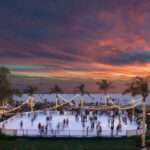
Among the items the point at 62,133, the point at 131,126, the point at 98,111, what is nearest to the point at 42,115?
the point at 98,111

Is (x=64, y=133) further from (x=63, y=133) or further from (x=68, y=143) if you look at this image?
(x=68, y=143)

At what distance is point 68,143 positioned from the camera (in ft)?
145

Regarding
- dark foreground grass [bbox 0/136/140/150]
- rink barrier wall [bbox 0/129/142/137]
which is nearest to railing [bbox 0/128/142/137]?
rink barrier wall [bbox 0/129/142/137]

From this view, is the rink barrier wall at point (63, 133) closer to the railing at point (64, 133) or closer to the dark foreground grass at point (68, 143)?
the railing at point (64, 133)

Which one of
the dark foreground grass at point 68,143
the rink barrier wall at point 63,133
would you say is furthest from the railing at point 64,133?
the dark foreground grass at point 68,143

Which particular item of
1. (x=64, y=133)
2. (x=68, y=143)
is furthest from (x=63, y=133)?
(x=68, y=143)

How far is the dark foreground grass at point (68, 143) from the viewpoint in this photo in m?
41.3

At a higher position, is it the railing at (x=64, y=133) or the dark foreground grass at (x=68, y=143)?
the railing at (x=64, y=133)

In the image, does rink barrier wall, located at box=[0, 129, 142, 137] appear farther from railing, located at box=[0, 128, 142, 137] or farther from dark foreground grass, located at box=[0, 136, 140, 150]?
dark foreground grass, located at box=[0, 136, 140, 150]

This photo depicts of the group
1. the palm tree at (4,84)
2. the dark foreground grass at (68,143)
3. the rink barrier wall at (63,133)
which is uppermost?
the palm tree at (4,84)

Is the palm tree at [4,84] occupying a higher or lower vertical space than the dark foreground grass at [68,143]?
higher

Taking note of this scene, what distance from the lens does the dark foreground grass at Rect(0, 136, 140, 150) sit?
4128cm

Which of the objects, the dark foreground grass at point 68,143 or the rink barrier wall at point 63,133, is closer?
the dark foreground grass at point 68,143

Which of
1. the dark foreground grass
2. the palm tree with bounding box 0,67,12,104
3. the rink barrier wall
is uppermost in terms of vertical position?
the palm tree with bounding box 0,67,12,104
